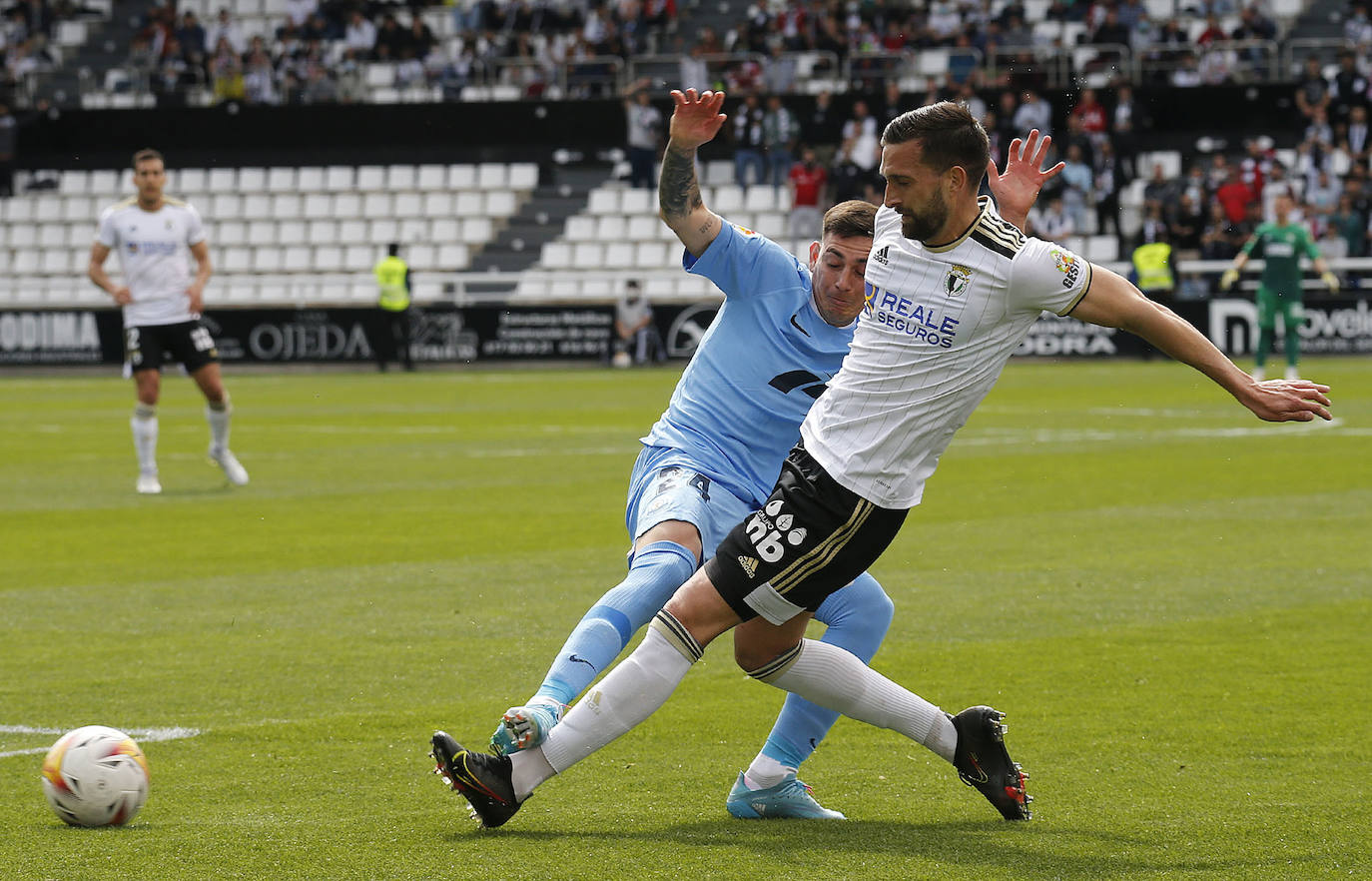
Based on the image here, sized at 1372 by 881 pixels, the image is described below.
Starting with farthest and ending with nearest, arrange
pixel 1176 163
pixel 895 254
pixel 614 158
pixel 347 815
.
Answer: pixel 614 158, pixel 1176 163, pixel 347 815, pixel 895 254

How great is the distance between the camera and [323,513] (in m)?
12.0

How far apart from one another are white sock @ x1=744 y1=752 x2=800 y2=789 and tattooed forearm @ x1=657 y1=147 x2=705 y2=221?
1488 millimetres

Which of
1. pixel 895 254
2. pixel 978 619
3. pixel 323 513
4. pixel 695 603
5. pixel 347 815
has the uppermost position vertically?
pixel 895 254

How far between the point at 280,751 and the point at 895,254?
245 centimetres

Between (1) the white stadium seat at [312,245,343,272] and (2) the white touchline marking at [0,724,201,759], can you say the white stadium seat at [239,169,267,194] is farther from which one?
(2) the white touchline marking at [0,724,201,759]

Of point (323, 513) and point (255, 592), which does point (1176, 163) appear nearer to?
point (323, 513)

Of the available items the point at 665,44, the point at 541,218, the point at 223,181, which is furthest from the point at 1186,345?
the point at 223,181

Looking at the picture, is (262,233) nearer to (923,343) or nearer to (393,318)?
(393,318)

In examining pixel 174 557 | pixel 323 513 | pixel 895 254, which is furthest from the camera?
pixel 323 513

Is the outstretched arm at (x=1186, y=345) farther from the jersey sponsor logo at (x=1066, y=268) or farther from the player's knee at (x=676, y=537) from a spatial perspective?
→ the player's knee at (x=676, y=537)

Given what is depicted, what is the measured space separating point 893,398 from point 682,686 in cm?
248

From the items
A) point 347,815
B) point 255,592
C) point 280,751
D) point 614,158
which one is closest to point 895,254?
point 347,815

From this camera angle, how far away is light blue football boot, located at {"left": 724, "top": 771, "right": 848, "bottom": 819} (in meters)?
4.81

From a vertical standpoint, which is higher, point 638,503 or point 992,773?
point 638,503
